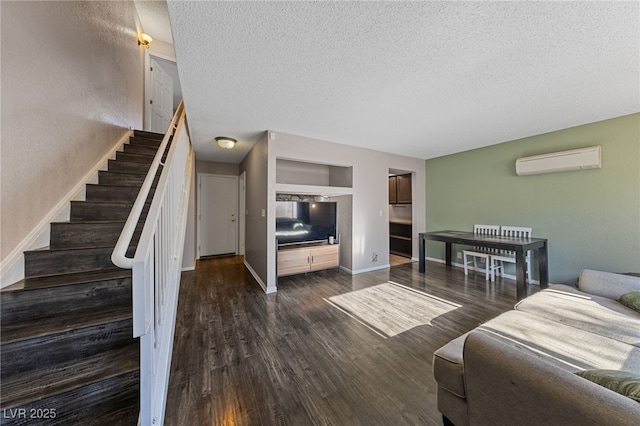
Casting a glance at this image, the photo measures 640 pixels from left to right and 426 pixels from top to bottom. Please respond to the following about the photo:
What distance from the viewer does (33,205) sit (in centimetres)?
163

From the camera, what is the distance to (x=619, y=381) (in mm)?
732

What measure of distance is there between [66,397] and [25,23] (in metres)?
2.40

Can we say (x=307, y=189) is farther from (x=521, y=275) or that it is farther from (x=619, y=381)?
(x=619, y=381)

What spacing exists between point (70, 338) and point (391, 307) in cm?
277

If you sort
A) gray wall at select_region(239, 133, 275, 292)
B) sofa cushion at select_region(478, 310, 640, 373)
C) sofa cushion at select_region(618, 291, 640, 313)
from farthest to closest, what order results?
gray wall at select_region(239, 133, 275, 292) → sofa cushion at select_region(618, 291, 640, 313) → sofa cushion at select_region(478, 310, 640, 373)

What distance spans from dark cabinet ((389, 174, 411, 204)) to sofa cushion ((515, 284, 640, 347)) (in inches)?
141

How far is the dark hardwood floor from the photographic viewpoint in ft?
4.45

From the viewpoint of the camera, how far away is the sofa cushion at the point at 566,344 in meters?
1.15

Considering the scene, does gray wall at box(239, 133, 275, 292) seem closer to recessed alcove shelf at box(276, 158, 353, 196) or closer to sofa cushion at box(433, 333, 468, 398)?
recessed alcove shelf at box(276, 158, 353, 196)

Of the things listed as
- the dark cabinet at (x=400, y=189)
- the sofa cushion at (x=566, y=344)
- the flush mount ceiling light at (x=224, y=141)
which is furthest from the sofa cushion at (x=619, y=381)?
the dark cabinet at (x=400, y=189)

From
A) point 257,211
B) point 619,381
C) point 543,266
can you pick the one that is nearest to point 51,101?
point 257,211

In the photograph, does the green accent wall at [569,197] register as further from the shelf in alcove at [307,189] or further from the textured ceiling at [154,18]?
the textured ceiling at [154,18]

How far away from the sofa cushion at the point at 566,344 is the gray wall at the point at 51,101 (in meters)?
3.28

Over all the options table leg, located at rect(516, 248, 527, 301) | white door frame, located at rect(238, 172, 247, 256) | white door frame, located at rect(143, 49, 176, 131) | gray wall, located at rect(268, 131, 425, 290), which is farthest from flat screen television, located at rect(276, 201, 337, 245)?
white door frame, located at rect(143, 49, 176, 131)
